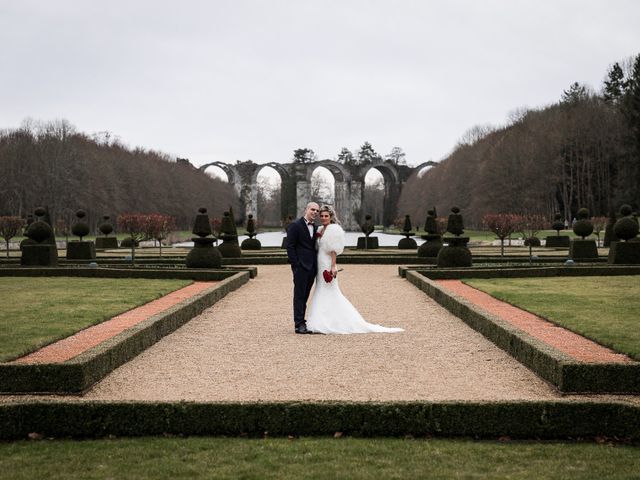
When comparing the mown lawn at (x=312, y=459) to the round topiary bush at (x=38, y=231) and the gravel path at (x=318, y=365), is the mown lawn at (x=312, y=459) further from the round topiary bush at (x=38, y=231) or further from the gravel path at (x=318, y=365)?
the round topiary bush at (x=38, y=231)

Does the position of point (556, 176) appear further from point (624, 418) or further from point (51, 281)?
point (624, 418)

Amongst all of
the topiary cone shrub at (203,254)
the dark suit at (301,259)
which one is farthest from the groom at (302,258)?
the topiary cone shrub at (203,254)

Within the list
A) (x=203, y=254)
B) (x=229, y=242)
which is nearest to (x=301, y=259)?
(x=203, y=254)

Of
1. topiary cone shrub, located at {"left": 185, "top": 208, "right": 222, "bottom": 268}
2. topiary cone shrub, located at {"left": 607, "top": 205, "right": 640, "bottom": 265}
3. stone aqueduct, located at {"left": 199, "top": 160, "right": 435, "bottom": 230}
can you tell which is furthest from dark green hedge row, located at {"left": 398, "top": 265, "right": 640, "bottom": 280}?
stone aqueduct, located at {"left": 199, "top": 160, "right": 435, "bottom": 230}

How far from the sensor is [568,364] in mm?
5555

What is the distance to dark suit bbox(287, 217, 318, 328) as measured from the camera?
334 inches

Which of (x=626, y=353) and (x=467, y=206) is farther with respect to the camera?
(x=467, y=206)

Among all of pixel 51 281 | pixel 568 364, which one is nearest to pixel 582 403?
pixel 568 364

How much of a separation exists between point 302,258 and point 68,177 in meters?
46.8

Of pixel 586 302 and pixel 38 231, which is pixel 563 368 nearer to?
pixel 586 302

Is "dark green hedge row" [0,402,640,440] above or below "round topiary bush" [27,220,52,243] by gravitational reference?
below

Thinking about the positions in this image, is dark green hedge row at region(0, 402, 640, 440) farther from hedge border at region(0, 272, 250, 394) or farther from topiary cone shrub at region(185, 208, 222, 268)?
topiary cone shrub at region(185, 208, 222, 268)

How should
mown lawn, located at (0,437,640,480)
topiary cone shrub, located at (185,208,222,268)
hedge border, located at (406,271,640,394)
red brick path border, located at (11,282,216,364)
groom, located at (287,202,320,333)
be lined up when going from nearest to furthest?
mown lawn, located at (0,437,640,480) < hedge border, located at (406,271,640,394) < red brick path border, located at (11,282,216,364) < groom, located at (287,202,320,333) < topiary cone shrub, located at (185,208,222,268)

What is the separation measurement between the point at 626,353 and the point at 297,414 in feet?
11.0
